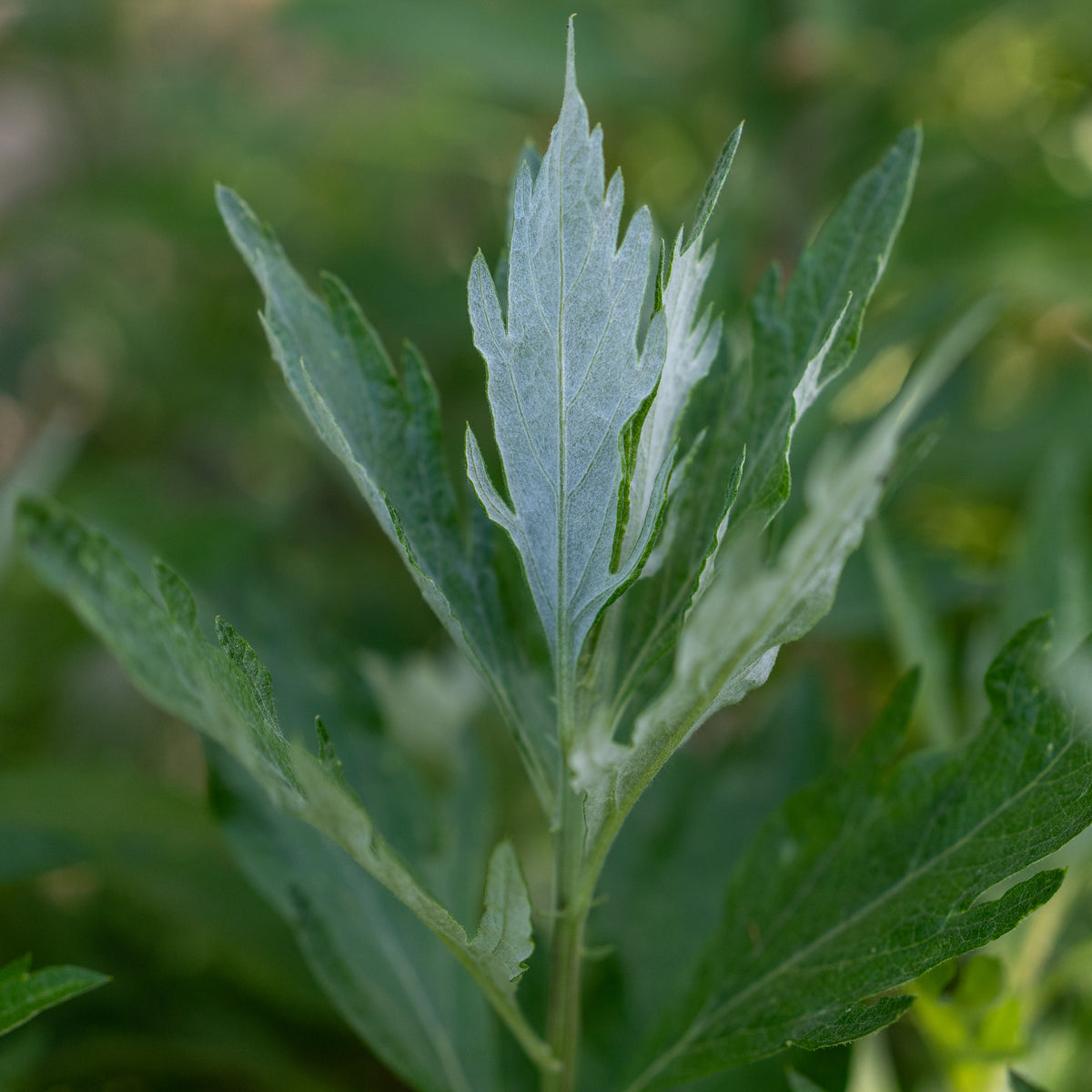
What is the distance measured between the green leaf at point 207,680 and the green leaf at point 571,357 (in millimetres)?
85

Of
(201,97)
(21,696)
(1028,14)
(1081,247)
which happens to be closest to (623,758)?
(21,696)

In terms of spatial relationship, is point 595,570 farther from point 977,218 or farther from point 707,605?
point 977,218

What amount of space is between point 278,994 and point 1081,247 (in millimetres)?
818

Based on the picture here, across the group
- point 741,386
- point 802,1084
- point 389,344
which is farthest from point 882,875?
point 389,344

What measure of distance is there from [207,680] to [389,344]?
0.98 m

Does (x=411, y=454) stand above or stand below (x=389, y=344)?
above

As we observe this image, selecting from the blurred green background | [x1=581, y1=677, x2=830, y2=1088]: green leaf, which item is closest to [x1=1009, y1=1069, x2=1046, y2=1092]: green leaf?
the blurred green background

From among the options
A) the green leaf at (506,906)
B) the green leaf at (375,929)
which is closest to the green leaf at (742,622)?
the green leaf at (506,906)

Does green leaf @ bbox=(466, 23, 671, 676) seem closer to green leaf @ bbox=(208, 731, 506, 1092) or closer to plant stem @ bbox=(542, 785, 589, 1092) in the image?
plant stem @ bbox=(542, 785, 589, 1092)

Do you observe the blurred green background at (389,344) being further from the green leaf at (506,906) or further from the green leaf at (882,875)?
the green leaf at (506,906)

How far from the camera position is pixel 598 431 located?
1.04 ft

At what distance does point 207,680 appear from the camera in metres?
0.27

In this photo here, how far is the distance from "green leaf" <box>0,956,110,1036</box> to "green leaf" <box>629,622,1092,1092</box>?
0.19m

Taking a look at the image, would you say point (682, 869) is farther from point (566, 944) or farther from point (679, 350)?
point (679, 350)
